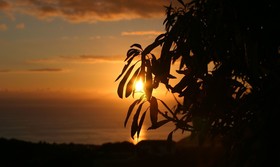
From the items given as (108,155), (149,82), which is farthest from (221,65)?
(108,155)

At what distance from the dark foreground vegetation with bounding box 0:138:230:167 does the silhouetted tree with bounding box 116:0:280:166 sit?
358 inches

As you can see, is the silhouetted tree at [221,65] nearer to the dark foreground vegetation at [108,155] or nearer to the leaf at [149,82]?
the leaf at [149,82]

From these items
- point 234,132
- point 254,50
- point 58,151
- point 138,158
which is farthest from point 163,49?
point 58,151

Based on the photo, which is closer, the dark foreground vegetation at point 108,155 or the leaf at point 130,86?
the leaf at point 130,86

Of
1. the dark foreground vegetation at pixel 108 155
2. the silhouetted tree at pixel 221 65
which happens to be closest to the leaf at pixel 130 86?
the silhouetted tree at pixel 221 65

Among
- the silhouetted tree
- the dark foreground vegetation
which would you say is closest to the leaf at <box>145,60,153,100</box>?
the silhouetted tree

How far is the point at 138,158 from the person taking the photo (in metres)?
15.3

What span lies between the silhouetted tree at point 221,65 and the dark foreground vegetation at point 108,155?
9.10m

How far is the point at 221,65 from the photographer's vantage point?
4.27m

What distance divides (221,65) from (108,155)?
12.1m

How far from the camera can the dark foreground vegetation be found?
14.4 metres

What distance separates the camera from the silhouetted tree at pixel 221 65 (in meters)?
3.67

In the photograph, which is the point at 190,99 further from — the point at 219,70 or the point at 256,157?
the point at 256,157

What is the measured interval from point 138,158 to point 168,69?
462 inches
